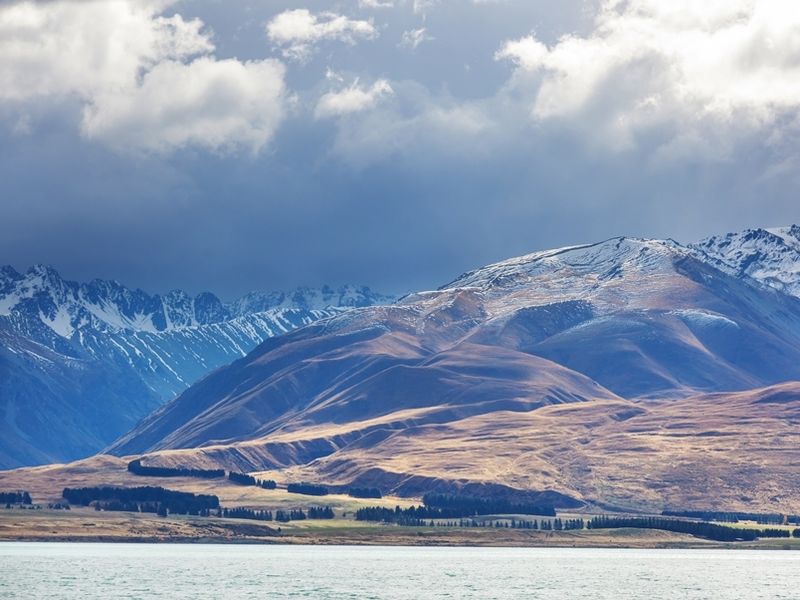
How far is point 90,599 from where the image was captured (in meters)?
195

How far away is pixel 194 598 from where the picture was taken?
199375 mm

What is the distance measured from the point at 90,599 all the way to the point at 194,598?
13.0 meters

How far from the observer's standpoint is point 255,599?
200 metres

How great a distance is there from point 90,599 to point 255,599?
20291mm

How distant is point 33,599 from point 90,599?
6.81m

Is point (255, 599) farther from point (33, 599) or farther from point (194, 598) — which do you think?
point (33, 599)

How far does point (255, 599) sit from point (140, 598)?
14.2 m

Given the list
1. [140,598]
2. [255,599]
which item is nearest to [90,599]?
[140,598]

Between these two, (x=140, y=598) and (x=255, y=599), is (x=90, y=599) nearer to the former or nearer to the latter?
(x=140, y=598)

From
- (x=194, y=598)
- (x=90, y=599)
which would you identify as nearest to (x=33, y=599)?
(x=90, y=599)

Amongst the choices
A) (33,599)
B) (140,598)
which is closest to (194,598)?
(140,598)

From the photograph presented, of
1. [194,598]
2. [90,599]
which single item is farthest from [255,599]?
[90,599]

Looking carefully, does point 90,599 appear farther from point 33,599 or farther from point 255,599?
point 255,599

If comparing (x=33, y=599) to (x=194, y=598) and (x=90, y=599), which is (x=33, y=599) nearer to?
(x=90, y=599)
